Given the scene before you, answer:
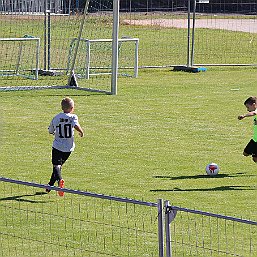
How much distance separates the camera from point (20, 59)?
29.4m

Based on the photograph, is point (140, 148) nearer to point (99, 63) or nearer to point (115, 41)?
point (115, 41)

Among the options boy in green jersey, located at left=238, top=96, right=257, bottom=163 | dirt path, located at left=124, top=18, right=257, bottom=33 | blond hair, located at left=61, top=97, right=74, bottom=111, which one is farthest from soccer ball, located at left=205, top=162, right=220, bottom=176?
dirt path, located at left=124, top=18, right=257, bottom=33

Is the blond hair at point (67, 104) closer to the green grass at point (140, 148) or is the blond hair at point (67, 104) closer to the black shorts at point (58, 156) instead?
the black shorts at point (58, 156)

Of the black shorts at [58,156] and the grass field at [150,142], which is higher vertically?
the black shorts at [58,156]

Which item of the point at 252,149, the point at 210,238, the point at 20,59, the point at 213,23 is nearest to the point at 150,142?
the point at 252,149

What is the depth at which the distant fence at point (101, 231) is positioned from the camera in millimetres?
11156

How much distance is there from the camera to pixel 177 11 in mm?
40844

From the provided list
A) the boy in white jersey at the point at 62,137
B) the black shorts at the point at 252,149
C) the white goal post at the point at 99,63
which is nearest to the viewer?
the boy in white jersey at the point at 62,137

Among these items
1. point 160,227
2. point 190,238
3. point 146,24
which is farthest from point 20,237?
point 146,24

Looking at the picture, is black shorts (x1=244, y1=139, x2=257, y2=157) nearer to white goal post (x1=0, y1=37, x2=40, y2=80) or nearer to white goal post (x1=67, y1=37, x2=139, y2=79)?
white goal post (x1=67, y1=37, x2=139, y2=79)

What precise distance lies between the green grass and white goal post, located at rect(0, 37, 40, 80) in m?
2.53

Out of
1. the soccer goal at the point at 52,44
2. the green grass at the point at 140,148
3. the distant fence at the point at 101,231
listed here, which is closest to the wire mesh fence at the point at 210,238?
the distant fence at the point at 101,231

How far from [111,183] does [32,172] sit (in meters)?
1.43

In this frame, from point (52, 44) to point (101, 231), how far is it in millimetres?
23649
